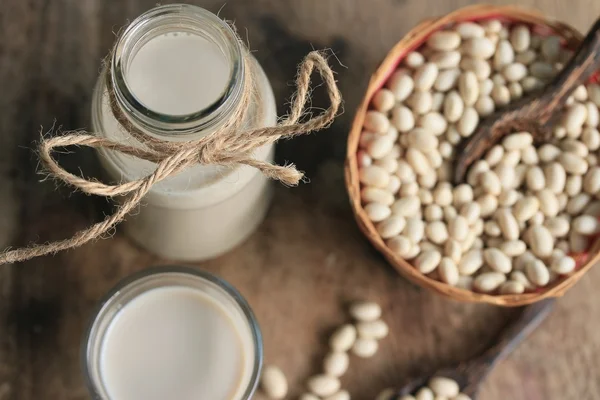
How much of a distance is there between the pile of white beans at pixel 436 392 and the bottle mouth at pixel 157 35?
35cm

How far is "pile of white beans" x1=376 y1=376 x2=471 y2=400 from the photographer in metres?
0.69

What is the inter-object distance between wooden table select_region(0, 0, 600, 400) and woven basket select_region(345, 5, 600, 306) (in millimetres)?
70

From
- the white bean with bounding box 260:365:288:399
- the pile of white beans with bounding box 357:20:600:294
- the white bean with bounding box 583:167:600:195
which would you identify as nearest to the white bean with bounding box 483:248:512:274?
the pile of white beans with bounding box 357:20:600:294

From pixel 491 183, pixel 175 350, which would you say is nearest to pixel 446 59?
pixel 491 183

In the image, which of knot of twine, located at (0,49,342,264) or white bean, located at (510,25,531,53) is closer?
knot of twine, located at (0,49,342,264)

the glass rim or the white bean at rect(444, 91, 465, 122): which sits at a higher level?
the white bean at rect(444, 91, 465, 122)

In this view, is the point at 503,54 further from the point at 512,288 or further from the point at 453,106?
the point at 512,288

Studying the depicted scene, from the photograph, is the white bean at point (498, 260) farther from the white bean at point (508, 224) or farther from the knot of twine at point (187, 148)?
the knot of twine at point (187, 148)

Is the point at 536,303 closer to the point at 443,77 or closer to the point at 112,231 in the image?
the point at 443,77

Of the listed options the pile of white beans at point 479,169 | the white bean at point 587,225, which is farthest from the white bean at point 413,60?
the white bean at point 587,225

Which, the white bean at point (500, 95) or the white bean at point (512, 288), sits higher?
the white bean at point (500, 95)

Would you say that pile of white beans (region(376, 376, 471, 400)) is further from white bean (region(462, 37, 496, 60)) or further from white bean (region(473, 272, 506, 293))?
white bean (region(462, 37, 496, 60))

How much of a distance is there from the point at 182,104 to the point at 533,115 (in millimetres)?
345

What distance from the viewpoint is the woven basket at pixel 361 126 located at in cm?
64
